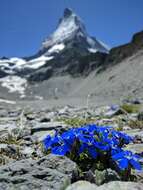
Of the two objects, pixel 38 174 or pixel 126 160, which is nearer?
pixel 38 174

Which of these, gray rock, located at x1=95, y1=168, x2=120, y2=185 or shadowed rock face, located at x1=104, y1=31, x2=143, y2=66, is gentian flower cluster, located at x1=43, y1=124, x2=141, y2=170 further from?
Result: shadowed rock face, located at x1=104, y1=31, x2=143, y2=66

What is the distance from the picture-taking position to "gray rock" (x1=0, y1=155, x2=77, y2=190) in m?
3.17

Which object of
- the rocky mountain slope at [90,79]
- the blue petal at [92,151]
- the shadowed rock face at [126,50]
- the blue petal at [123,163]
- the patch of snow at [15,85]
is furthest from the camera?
the patch of snow at [15,85]

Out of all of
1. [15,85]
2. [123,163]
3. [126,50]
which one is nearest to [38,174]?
[123,163]

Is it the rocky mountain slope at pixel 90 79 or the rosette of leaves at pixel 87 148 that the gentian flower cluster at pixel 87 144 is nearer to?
the rosette of leaves at pixel 87 148

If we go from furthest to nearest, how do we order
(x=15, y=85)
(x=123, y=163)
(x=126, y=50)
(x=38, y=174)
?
(x=15, y=85) → (x=126, y=50) → (x=123, y=163) → (x=38, y=174)

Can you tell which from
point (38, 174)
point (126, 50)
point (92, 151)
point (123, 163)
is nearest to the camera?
point (38, 174)

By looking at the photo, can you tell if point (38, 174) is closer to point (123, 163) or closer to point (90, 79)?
point (123, 163)

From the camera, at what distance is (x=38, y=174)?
3.31 m

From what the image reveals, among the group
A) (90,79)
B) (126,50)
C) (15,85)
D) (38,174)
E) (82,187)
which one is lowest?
(82,187)

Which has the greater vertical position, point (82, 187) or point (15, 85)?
point (15, 85)

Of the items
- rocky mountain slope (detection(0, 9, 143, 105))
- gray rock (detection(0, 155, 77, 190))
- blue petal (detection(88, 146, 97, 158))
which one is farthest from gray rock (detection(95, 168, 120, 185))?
rocky mountain slope (detection(0, 9, 143, 105))

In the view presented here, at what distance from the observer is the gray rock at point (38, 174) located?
3.17 metres

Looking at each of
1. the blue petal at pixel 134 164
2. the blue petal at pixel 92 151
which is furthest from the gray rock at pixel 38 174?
the blue petal at pixel 134 164
